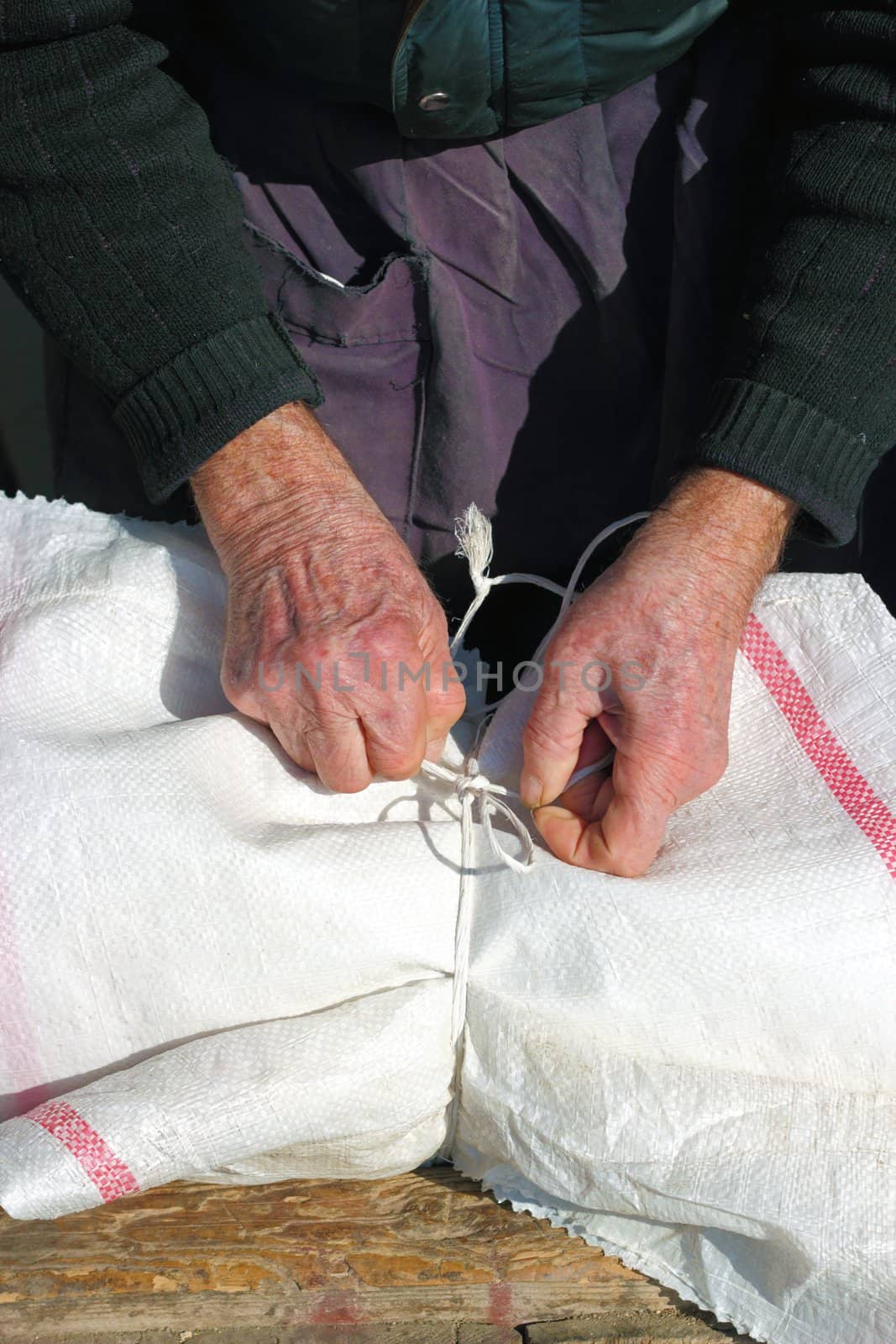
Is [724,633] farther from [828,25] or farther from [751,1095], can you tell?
[828,25]

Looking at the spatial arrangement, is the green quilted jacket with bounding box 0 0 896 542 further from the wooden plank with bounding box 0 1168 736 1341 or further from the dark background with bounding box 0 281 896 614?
the dark background with bounding box 0 281 896 614

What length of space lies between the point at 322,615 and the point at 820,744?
0.43 meters

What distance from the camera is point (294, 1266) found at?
85 centimetres

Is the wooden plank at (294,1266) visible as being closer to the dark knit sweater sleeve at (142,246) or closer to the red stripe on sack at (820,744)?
the red stripe on sack at (820,744)

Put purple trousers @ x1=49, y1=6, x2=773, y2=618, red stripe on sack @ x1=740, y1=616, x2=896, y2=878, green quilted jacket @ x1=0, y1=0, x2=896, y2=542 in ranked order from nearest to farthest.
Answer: red stripe on sack @ x1=740, y1=616, x2=896, y2=878, green quilted jacket @ x1=0, y1=0, x2=896, y2=542, purple trousers @ x1=49, y1=6, x2=773, y2=618

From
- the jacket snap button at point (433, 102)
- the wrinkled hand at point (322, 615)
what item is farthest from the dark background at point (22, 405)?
the jacket snap button at point (433, 102)

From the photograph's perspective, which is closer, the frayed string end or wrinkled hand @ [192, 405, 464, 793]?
wrinkled hand @ [192, 405, 464, 793]

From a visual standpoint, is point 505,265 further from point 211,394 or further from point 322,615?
Answer: point 322,615

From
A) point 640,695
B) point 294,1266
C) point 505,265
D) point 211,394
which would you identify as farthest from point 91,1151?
point 505,265

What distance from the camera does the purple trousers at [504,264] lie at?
1.07m

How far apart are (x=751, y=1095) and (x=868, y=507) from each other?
2.54 ft

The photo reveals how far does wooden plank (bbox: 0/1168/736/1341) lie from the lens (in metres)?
0.83

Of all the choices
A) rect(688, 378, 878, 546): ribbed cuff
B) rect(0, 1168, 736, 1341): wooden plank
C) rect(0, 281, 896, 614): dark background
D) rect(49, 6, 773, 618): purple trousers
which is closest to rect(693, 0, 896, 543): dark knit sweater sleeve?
rect(688, 378, 878, 546): ribbed cuff

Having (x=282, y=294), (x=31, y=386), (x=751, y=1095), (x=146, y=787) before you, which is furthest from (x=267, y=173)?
(x=31, y=386)
